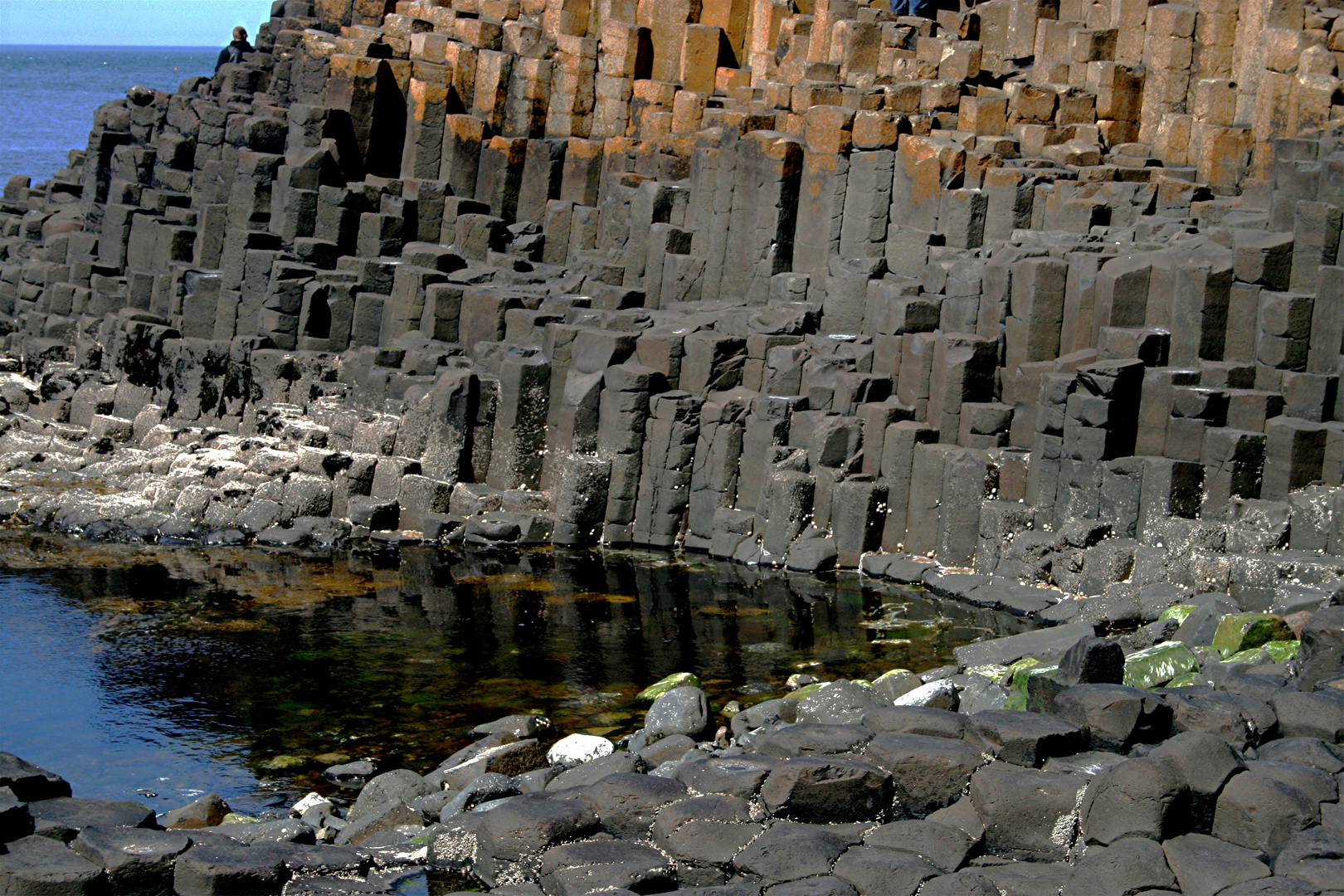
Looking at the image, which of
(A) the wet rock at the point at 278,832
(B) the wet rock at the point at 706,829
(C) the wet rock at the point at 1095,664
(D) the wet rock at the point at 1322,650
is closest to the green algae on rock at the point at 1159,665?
(D) the wet rock at the point at 1322,650

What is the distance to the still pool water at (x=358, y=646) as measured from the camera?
11.7 meters

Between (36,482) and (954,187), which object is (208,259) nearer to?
(36,482)

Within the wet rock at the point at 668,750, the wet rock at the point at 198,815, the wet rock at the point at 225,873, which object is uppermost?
the wet rock at the point at 668,750

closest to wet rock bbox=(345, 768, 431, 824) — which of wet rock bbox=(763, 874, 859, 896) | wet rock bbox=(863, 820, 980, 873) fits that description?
wet rock bbox=(763, 874, 859, 896)

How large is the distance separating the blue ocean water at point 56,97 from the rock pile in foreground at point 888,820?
2964 centimetres

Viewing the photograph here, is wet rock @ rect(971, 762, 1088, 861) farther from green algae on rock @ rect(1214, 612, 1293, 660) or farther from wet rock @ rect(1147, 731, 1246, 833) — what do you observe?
green algae on rock @ rect(1214, 612, 1293, 660)

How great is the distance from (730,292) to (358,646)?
8.37 meters

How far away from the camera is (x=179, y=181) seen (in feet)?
79.3

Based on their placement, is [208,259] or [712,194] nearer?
[712,194]

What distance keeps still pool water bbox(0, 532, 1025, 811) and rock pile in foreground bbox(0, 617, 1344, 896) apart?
1641mm

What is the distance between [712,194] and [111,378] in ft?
28.0

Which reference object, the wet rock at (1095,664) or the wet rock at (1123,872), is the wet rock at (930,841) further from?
the wet rock at (1095,664)

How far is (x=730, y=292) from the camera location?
2075 centimetres

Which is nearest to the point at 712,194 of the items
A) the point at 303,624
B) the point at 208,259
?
the point at 208,259
